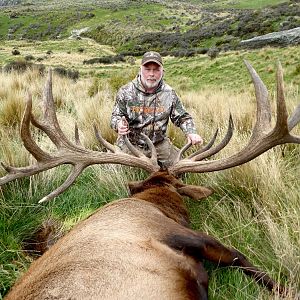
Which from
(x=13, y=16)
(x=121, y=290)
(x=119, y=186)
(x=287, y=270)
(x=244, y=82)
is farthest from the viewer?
(x=13, y=16)

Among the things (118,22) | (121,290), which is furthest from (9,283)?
(118,22)

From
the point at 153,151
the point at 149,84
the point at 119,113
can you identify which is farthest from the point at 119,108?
the point at 153,151

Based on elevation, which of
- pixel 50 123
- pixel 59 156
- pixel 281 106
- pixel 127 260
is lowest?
pixel 127 260

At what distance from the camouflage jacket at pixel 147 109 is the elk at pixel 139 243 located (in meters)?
1.54

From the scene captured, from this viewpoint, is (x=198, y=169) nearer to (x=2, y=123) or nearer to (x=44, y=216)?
(x=44, y=216)

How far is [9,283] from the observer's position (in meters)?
2.99

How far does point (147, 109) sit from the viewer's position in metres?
5.50

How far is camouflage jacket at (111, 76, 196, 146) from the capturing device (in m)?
5.48

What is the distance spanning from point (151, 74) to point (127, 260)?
126 inches

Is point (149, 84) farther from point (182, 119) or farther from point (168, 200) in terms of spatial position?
point (168, 200)

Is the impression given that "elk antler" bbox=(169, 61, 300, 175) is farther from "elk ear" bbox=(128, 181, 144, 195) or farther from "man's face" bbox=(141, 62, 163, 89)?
"man's face" bbox=(141, 62, 163, 89)

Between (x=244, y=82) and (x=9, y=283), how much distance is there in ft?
47.9

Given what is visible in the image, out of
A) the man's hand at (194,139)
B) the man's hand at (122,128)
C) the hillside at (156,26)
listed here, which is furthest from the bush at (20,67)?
the hillside at (156,26)

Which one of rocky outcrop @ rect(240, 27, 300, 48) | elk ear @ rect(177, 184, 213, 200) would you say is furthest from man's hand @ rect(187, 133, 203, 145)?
rocky outcrop @ rect(240, 27, 300, 48)
